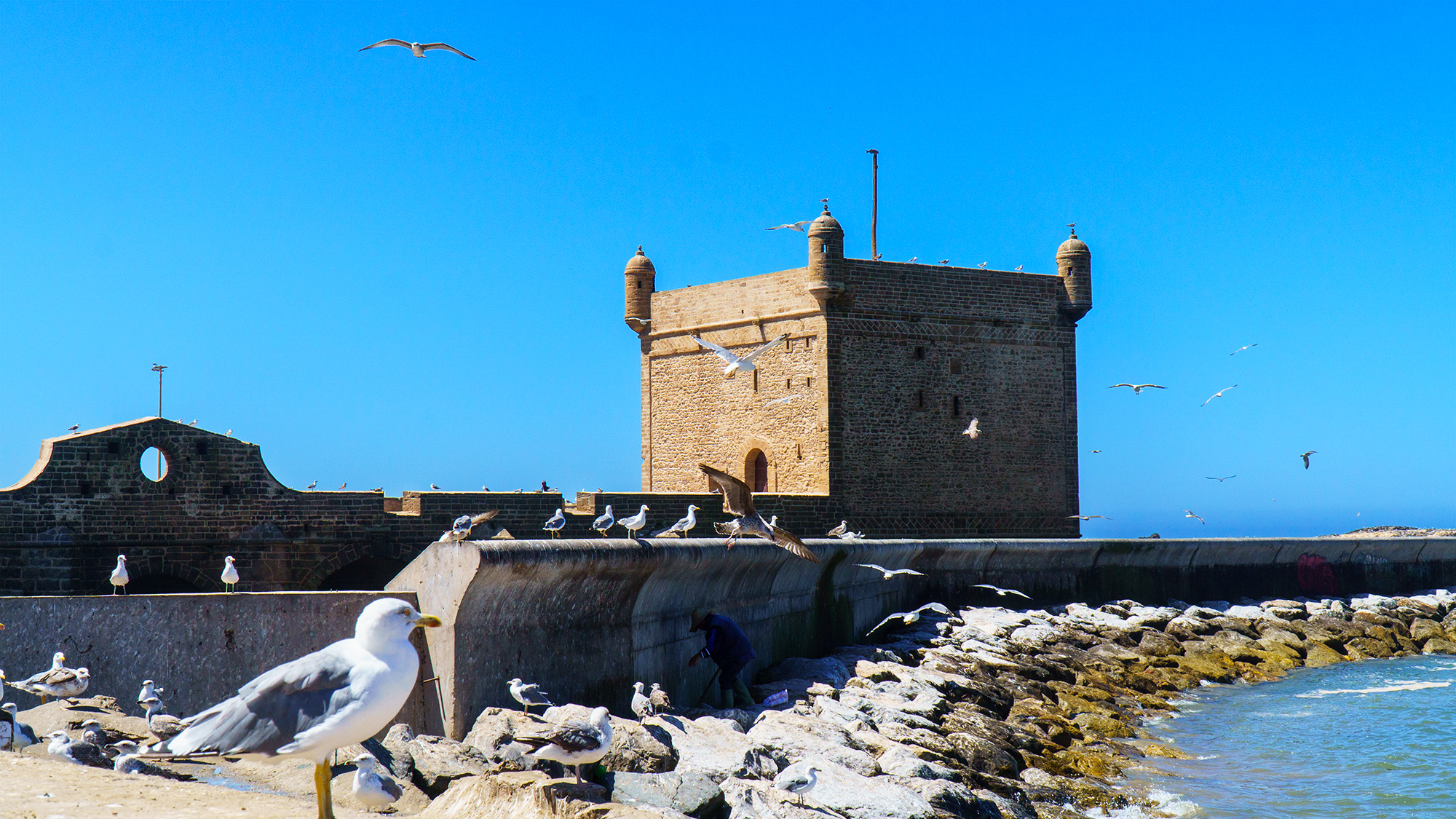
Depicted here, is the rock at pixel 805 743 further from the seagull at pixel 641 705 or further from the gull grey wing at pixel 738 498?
the gull grey wing at pixel 738 498

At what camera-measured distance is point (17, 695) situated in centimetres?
844

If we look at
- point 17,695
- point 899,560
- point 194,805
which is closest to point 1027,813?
point 194,805

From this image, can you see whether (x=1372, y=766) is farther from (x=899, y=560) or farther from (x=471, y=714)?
(x=471, y=714)

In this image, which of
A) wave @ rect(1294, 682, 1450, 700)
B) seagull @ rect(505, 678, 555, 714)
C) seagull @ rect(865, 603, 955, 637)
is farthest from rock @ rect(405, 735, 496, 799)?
wave @ rect(1294, 682, 1450, 700)

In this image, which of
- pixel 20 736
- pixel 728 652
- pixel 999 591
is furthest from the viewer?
pixel 999 591

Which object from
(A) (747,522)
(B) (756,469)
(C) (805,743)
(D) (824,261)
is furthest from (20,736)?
(B) (756,469)

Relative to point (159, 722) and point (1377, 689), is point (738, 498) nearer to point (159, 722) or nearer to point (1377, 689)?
point (159, 722)

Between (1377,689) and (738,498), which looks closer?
(738,498)

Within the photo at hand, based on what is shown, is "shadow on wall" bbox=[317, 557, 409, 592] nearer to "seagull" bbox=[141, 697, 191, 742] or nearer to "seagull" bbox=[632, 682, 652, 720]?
"seagull" bbox=[632, 682, 652, 720]

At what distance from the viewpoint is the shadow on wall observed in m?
18.5

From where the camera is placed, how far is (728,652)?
35.2 feet

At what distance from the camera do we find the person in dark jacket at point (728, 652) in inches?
422

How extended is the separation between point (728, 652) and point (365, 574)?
9.73 m

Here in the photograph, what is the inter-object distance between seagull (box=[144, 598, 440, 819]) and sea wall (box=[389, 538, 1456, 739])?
3.36 metres
